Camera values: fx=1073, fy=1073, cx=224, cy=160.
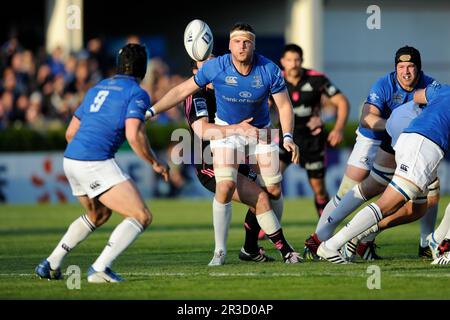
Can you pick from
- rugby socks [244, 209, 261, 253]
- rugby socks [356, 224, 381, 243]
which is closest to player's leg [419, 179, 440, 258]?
rugby socks [356, 224, 381, 243]

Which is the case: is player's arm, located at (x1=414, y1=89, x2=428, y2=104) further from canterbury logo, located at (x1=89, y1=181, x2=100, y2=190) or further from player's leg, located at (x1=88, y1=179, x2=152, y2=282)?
canterbury logo, located at (x1=89, y1=181, x2=100, y2=190)

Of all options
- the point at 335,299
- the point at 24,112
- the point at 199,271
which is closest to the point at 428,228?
the point at 199,271

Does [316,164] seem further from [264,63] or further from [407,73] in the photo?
[264,63]

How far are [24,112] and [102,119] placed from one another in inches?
611

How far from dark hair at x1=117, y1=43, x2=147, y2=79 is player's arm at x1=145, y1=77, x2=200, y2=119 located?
3.06 ft

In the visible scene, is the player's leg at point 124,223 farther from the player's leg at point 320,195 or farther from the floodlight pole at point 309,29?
the floodlight pole at point 309,29

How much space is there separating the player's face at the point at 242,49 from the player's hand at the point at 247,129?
2.09 feet

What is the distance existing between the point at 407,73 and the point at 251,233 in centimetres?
243

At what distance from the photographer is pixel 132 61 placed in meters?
9.60

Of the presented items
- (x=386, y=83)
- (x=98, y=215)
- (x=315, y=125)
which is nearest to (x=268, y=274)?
(x=98, y=215)

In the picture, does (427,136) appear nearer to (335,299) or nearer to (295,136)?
(335,299)

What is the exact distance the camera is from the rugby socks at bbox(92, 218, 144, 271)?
369 inches

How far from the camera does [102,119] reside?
950cm

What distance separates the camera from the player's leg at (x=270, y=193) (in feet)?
36.4
